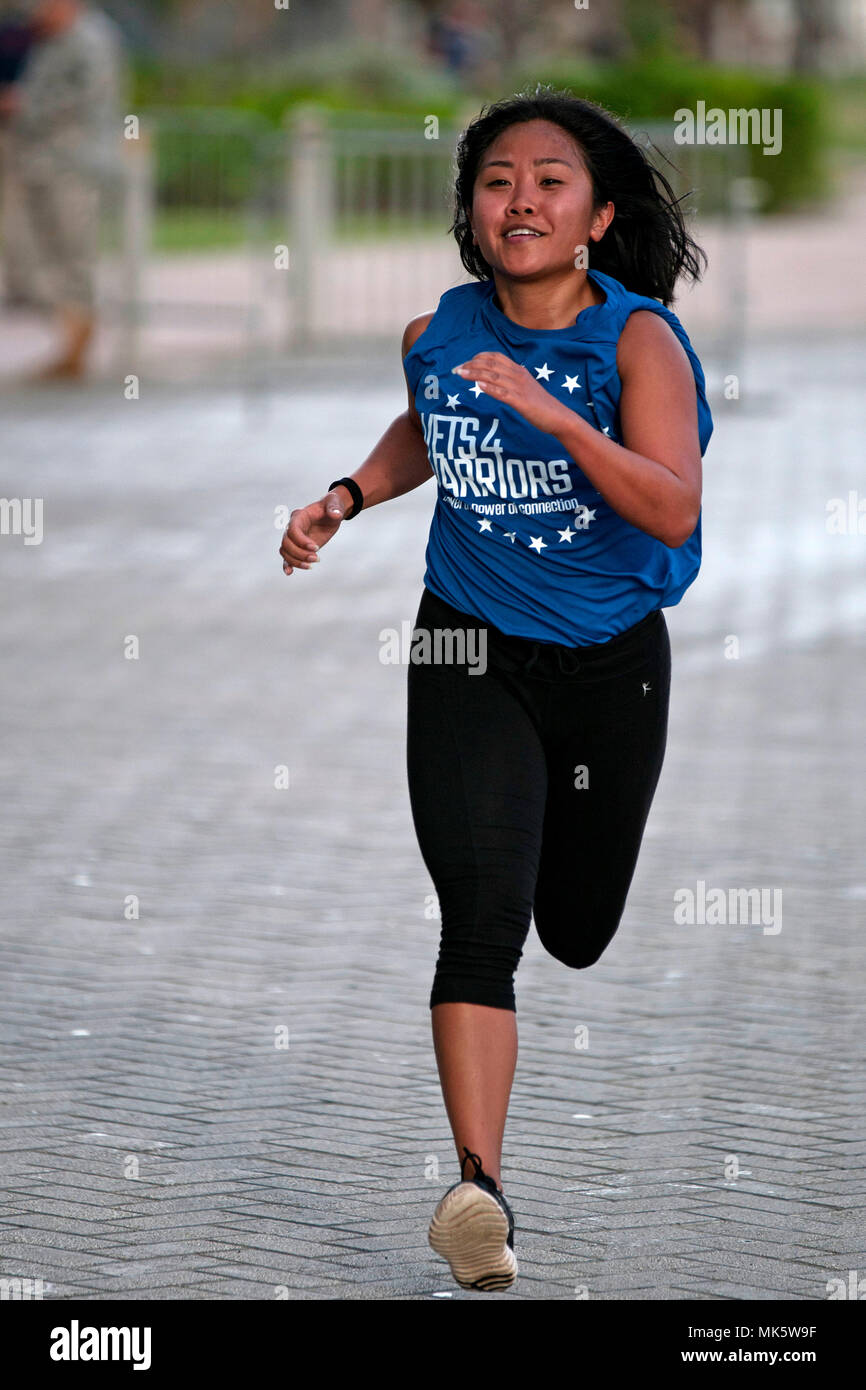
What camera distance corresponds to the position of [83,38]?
16.5 m

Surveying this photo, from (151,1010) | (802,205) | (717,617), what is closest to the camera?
(151,1010)

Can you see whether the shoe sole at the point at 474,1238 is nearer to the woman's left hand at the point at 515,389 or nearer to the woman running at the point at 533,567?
the woman running at the point at 533,567

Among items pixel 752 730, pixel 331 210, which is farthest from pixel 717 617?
pixel 331 210

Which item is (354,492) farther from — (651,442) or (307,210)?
(307,210)

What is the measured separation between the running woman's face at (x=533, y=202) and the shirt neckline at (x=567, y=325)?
2.4 inches

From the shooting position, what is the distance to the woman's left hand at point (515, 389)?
3334 mm

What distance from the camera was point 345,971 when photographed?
215 inches

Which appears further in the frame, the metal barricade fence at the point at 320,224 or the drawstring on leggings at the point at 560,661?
the metal barricade fence at the point at 320,224

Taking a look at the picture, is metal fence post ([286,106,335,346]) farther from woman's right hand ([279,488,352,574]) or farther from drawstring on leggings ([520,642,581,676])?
drawstring on leggings ([520,642,581,676])

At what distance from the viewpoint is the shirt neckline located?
362 cm

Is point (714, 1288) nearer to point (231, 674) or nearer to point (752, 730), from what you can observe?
point (752, 730)

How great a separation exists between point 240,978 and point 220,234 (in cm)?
1510

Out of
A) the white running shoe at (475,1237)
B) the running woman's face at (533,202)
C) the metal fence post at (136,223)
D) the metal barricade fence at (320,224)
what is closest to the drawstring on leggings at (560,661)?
the running woman's face at (533,202)

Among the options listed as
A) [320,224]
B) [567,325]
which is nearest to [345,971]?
[567,325]
